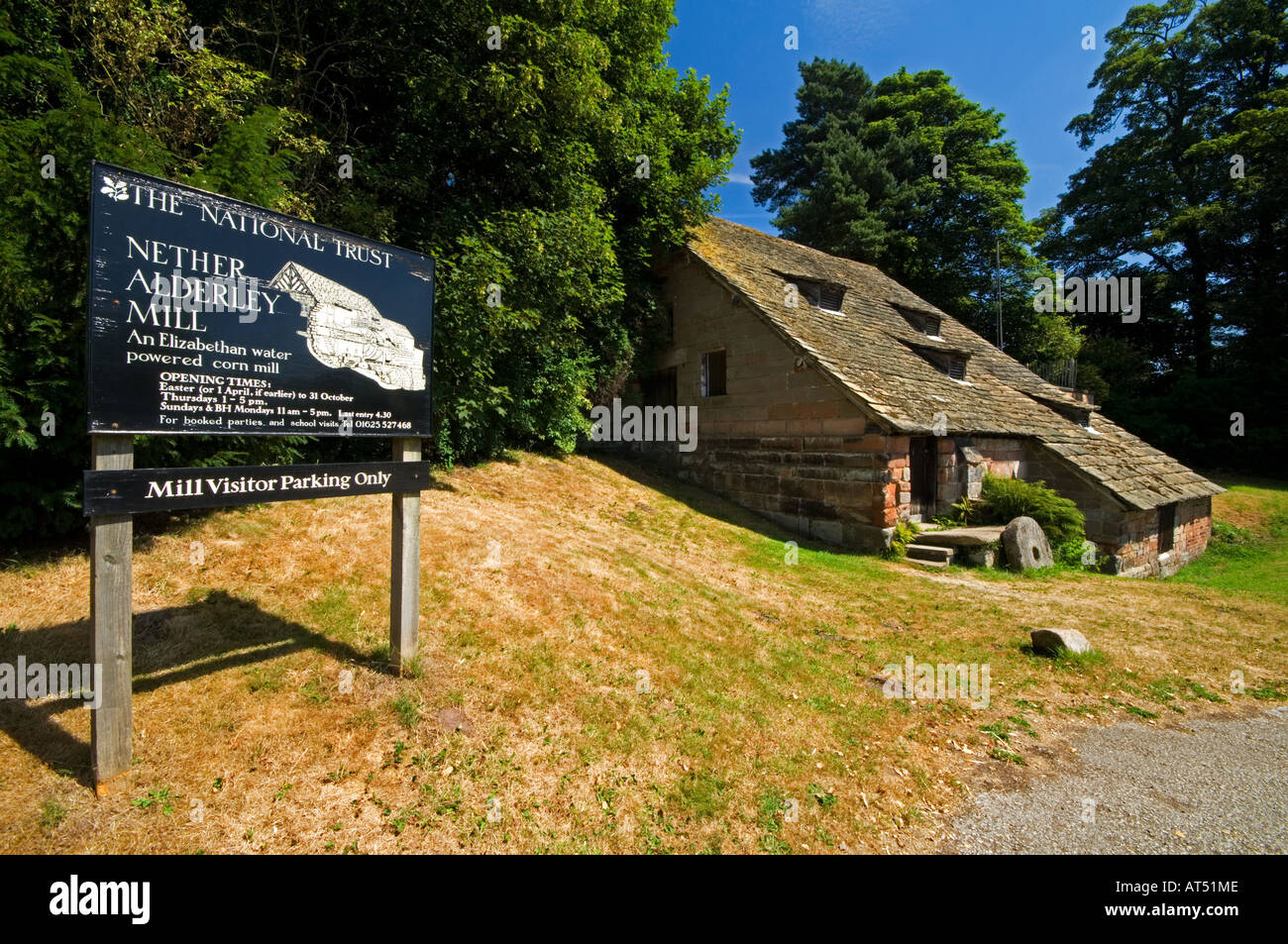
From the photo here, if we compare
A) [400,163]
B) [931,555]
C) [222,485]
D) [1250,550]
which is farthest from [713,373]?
[1250,550]

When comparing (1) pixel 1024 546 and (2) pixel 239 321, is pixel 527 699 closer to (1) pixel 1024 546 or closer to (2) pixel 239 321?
(2) pixel 239 321

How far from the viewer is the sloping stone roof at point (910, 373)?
12.9 metres

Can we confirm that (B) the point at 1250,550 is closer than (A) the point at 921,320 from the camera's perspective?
Yes

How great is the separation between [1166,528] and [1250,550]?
5.94 metres

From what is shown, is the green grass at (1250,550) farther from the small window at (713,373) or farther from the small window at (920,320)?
the small window at (713,373)

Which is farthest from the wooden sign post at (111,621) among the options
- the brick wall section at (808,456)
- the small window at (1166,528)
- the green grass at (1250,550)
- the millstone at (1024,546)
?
the small window at (1166,528)

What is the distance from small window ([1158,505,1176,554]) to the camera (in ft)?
50.6

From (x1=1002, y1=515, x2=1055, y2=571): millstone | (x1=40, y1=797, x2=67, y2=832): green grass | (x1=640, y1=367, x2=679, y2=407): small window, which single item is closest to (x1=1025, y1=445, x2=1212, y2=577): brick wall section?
(x1=1002, y1=515, x2=1055, y2=571): millstone

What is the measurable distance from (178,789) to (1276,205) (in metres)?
42.1

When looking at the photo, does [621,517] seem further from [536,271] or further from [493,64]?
[493,64]

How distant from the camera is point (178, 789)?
133 inches

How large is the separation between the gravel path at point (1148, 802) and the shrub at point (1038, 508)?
784 cm

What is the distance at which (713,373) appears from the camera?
1605 cm
